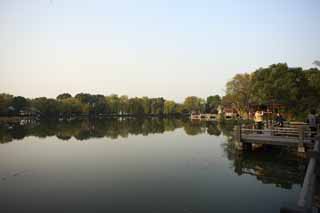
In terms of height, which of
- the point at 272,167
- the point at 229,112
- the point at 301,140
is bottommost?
the point at 272,167

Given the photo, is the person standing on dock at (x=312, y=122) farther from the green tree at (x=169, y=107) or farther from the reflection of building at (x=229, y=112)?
the green tree at (x=169, y=107)

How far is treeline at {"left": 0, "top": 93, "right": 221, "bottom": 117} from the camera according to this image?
245 ft

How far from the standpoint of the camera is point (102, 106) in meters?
93.5

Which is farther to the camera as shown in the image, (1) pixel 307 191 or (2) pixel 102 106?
(2) pixel 102 106

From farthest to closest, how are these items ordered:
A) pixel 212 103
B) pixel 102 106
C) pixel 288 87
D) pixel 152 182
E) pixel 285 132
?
pixel 212 103 → pixel 102 106 → pixel 288 87 → pixel 285 132 → pixel 152 182

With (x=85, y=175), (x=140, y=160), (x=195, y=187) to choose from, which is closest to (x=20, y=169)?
(x=85, y=175)

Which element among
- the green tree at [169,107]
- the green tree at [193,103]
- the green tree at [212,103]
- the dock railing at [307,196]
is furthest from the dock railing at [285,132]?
the green tree at [169,107]

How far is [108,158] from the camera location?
15141mm

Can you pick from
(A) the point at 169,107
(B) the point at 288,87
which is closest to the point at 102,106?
(A) the point at 169,107

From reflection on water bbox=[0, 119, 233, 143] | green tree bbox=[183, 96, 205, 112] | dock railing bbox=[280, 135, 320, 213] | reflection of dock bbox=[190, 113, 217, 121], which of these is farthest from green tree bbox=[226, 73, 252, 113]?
green tree bbox=[183, 96, 205, 112]

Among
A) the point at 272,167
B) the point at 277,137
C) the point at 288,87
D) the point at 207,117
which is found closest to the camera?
the point at 272,167

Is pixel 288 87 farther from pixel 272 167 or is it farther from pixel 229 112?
pixel 229 112

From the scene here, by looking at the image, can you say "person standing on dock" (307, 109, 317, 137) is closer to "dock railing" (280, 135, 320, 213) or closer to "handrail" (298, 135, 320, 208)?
"dock railing" (280, 135, 320, 213)

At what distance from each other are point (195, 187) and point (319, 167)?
469 centimetres
